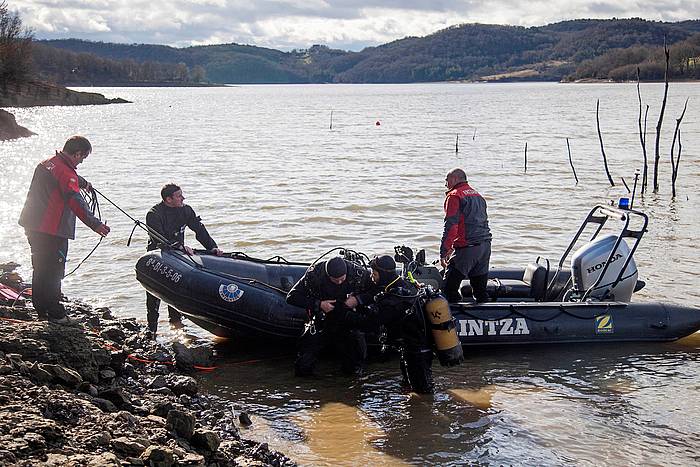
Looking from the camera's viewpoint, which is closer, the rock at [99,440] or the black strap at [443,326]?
the rock at [99,440]

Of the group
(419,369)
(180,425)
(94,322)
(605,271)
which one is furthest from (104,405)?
(605,271)

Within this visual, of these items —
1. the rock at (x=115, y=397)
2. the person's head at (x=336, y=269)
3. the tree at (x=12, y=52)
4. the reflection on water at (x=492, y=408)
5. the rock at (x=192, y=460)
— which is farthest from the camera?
the tree at (x=12, y=52)

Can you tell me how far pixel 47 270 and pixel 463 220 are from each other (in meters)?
3.94

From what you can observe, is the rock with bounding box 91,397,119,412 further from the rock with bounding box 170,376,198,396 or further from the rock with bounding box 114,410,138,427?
the rock with bounding box 170,376,198,396

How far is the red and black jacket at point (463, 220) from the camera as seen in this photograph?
24.8 ft

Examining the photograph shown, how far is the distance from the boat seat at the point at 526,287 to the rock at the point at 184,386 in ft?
12.1

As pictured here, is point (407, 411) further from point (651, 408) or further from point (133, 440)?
point (133, 440)

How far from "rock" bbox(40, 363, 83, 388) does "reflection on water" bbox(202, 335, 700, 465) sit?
1368 millimetres

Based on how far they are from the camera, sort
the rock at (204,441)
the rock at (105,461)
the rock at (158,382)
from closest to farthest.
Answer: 1. the rock at (105,461)
2. the rock at (204,441)
3. the rock at (158,382)

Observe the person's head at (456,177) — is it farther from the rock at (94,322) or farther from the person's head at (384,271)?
the rock at (94,322)

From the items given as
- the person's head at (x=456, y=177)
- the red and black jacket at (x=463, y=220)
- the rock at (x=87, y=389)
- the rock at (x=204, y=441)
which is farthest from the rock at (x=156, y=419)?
the person's head at (x=456, y=177)

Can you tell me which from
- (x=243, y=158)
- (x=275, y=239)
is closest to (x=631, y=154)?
(x=243, y=158)

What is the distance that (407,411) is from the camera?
633cm

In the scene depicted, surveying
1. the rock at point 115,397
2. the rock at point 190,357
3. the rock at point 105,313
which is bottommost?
the rock at point 190,357
